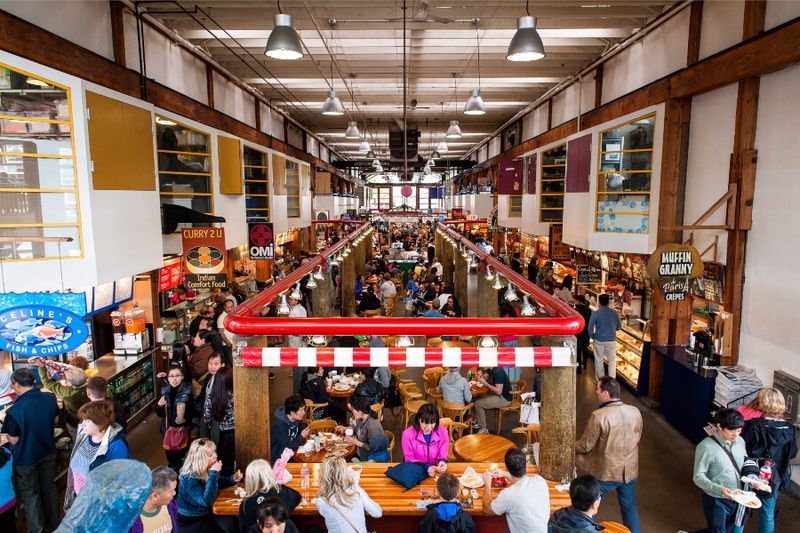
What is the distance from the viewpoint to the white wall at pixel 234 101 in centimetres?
1127

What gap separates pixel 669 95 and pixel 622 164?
1278 mm

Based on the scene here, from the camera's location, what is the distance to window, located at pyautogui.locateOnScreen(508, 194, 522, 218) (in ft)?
54.2

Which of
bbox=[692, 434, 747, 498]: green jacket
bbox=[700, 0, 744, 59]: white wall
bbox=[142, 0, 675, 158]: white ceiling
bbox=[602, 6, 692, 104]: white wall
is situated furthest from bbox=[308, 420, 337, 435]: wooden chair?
bbox=[602, 6, 692, 104]: white wall

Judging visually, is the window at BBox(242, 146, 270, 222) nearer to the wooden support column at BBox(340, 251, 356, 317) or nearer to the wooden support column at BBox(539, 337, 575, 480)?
the wooden support column at BBox(340, 251, 356, 317)

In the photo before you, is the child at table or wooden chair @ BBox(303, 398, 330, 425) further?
wooden chair @ BBox(303, 398, 330, 425)

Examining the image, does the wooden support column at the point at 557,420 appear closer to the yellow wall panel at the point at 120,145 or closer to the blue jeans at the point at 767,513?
the blue jeans at the point at 767,513

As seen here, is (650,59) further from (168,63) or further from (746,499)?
(168,63)

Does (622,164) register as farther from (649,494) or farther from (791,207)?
(649,494)

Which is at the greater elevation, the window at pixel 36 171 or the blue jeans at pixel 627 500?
the window at pixel 36 171

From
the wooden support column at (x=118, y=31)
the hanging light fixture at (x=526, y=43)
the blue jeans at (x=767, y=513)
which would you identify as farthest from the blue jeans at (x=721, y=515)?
the wooden support column at (x=118, y=31)

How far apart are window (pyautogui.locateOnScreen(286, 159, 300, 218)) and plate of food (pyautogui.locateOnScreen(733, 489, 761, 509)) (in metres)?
13.2

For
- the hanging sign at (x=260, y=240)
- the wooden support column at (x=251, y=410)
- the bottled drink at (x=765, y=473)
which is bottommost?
the bottled drink at (x=765, y=473)

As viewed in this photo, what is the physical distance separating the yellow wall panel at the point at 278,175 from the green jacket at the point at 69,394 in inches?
287

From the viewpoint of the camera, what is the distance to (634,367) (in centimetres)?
945
